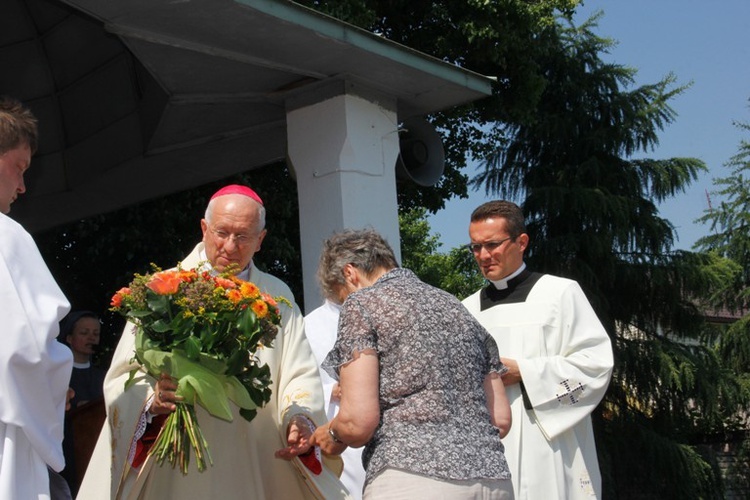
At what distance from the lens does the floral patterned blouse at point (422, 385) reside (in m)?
3.36

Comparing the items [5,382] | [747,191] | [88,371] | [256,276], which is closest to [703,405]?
[747,191]

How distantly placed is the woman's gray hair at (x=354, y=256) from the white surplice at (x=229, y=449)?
1.96 ft

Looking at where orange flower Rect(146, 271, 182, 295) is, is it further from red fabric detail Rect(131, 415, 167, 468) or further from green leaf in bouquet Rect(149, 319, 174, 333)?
red fabric detail Rect(131, 415, 167, 468)

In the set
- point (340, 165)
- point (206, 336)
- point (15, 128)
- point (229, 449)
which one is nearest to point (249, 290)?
point (206, 336)

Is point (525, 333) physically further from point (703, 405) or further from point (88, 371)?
point (703, 405)

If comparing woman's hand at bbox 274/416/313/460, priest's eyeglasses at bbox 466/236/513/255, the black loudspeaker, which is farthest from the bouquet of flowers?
the black loudspeaker

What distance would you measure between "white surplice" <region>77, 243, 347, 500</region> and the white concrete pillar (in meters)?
2.37

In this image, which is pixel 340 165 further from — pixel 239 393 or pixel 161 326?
A: pixel 161 326

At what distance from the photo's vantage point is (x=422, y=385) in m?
3.44

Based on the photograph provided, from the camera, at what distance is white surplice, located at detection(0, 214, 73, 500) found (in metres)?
3.12

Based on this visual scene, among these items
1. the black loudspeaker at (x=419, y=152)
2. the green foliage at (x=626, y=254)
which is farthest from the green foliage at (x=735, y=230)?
the black loudspeaker at (x=419, y=152)

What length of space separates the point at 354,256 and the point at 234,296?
494 mm

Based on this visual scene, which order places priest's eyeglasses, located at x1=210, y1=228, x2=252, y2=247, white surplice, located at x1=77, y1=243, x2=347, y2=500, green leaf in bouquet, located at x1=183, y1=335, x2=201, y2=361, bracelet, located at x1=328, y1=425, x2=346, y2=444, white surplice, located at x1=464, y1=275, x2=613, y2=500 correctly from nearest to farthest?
bracelet, located at x1=328, y1=425, x2=346, y2=444 → green leaf in bouquet, located at x1=183, y1=335, x2=201, y2=361 → white surplice, located at x1=77, y1=243, x2=347, y2=500 → priest's eyeglasses, located at x1=210, y1=228, x2=252, y2=247 → white surplice, located at x1=464, y1=275, x2=613, y2=500

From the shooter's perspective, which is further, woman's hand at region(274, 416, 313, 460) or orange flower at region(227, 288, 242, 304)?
woman's hand at region(274, 416, 313, 460)
